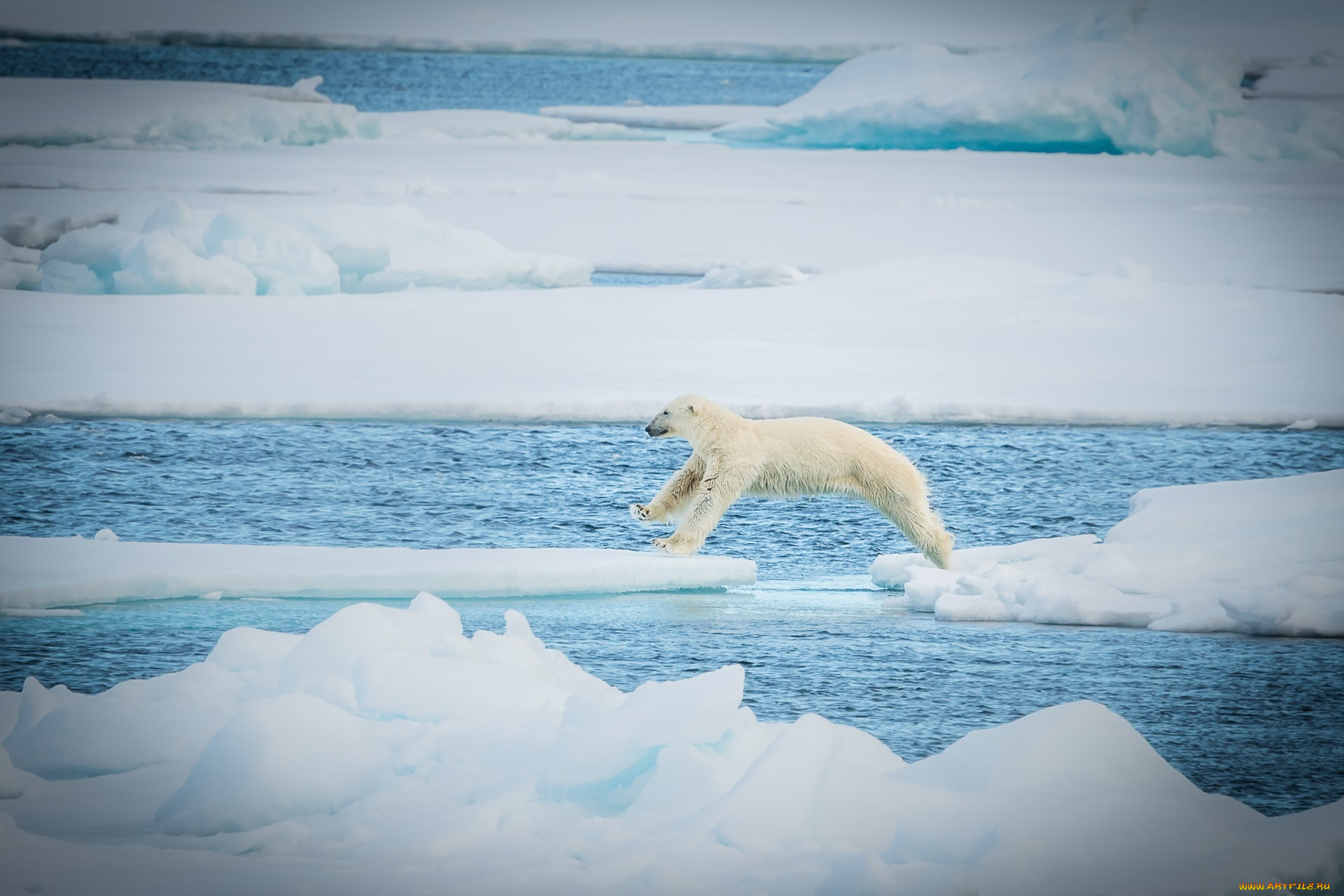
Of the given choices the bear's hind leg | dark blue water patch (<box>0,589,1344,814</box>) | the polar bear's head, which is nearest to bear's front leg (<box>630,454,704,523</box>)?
the polar bear's head

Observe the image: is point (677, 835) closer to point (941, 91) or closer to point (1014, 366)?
point (1014, 366)

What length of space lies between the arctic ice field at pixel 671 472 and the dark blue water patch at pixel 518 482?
0.15 ft

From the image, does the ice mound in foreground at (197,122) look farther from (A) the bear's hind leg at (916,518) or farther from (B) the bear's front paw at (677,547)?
(A) the bear's hind leg at (916,518)

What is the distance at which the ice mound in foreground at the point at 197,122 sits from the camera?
17656 mm

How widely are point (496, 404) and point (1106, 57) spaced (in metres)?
10.3

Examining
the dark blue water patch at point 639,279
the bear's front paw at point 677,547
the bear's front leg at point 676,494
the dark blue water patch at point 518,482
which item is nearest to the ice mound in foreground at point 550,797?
the bear's front paw at point 677,547

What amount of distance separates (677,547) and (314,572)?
5.29 ft

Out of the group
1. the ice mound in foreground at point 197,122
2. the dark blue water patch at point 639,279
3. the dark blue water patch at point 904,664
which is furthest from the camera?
the ice mound in foreground at point 197,122

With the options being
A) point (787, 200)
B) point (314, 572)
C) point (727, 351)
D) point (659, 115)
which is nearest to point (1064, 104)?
point (787, 200)

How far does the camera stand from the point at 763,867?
145 inches

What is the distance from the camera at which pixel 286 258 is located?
1259cm

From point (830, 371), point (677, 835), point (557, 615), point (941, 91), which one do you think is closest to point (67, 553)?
point (557, 615)

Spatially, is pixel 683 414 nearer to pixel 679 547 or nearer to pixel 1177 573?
pixel 679 547

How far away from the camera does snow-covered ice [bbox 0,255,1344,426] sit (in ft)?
32.3
